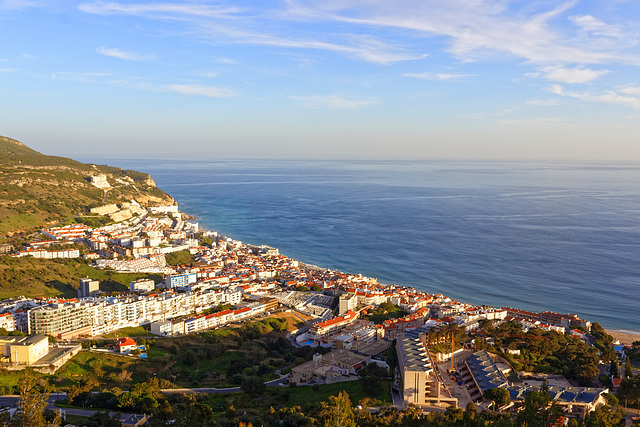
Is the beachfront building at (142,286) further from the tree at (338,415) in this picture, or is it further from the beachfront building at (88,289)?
the tree at (338,415)

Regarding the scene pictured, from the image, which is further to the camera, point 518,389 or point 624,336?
point 624,336

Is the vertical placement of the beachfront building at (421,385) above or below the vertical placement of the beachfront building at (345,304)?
above

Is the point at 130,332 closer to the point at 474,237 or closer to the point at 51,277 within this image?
the point at 51,277

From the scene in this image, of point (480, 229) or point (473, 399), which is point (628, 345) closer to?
point (473, 399)

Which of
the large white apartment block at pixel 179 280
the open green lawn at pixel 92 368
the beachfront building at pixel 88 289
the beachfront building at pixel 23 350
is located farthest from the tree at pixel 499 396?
the beachfront building at pixel 88 289

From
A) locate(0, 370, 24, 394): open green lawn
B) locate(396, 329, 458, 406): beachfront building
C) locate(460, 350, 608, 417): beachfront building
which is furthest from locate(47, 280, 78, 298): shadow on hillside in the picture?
locate(460, 350, 608, 417): beachfront building

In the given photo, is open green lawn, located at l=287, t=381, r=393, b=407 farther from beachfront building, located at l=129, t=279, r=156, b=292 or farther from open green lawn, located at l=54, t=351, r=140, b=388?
beachfront building, located at l=129, t=279, r=156, b=292

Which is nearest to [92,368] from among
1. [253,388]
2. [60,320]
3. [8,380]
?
[8,380]

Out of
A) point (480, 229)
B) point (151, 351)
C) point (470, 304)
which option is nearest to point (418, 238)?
point (480, 229)
